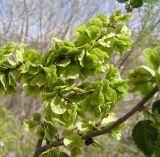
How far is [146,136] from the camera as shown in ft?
1.57

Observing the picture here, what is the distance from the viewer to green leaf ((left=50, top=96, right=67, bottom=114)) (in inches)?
20.7

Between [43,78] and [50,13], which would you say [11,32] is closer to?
[50,13]

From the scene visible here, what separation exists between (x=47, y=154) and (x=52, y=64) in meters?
0.15

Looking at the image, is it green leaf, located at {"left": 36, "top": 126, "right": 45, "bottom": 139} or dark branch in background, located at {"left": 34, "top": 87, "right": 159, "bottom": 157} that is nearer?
dark branch in background, located at {"left": 34, "top": 87, "right": 159, "bottom": 157}

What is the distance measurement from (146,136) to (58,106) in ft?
0.43

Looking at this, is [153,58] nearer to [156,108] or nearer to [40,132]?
[156,108]

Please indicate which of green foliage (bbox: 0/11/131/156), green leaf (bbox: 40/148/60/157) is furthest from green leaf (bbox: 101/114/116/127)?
green leaf (bbox: 40/148/60/157)

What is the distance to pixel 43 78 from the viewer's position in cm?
56

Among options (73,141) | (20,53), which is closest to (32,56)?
(20,53)

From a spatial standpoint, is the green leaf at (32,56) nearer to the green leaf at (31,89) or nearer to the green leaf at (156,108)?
the green leaf at (31,89)

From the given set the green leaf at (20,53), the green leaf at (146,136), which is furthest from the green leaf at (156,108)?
the green leaf at (20,53)

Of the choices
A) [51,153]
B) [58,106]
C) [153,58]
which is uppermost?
[153,58]

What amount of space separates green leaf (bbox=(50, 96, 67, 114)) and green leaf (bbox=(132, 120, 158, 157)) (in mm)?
105

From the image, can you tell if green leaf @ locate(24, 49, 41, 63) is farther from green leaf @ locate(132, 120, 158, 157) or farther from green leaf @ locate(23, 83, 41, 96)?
green leaf @ locate(132, 120, 158, 157)
